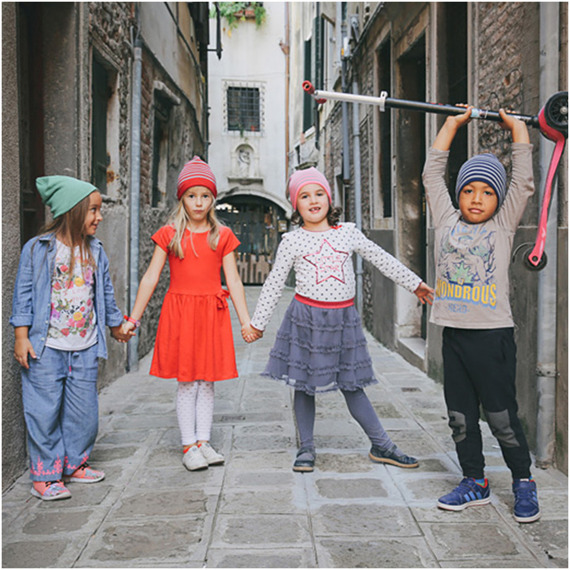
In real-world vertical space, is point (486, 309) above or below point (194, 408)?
above

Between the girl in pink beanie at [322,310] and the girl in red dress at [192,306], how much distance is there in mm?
249

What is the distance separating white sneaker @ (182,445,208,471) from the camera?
137 inches

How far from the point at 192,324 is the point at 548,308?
6.21 feet

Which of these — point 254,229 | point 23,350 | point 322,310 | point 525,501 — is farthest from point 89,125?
point 254,229

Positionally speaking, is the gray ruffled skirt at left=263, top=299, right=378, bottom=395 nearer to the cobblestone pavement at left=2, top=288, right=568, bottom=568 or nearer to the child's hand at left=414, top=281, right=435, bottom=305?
the child's hand at left=414, top=281, right=435, bottom=305

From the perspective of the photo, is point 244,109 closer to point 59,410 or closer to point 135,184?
point 135,184

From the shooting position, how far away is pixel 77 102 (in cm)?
457

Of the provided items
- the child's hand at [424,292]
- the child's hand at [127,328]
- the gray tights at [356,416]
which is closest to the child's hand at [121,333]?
the child's hand at [127,328]

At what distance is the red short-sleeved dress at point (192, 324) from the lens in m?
3.61

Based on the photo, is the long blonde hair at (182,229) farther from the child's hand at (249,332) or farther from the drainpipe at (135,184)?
the drainpipe at (135,184)

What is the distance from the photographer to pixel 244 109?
19.6 m

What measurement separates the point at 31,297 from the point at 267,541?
159 centimetres

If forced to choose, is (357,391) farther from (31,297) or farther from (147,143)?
(147,143)

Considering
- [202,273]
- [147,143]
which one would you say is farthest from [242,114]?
[202,273]
